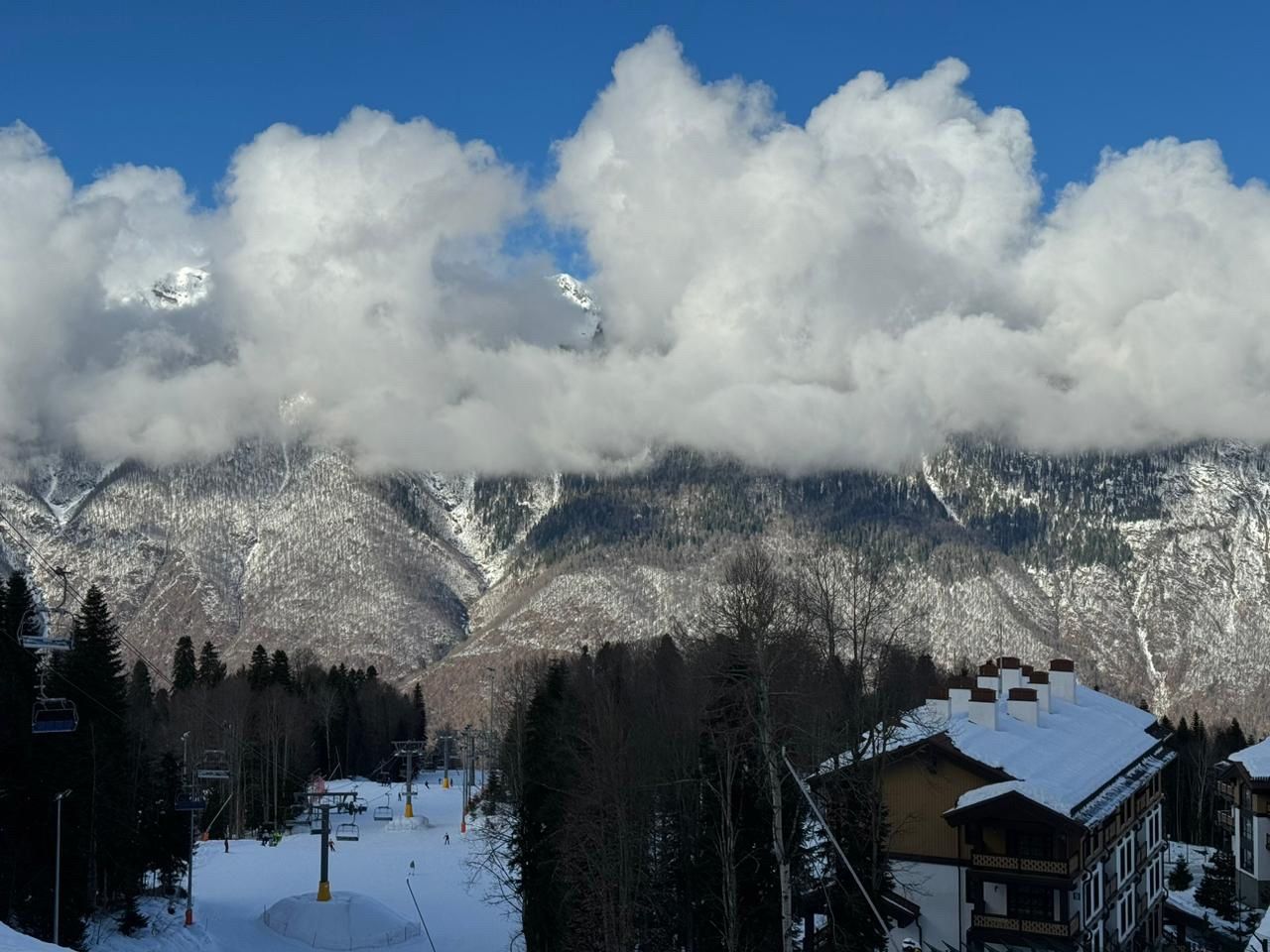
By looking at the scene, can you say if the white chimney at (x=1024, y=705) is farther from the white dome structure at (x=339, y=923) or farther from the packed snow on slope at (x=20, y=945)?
the packed snow on slope at (x=20, y=945)

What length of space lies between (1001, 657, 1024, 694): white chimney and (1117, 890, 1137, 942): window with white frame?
483 inches

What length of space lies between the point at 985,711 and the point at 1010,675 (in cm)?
1749

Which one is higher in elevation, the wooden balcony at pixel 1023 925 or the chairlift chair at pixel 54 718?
the chairlift chair at pixel 54 718

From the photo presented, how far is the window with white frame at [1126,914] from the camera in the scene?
208ft

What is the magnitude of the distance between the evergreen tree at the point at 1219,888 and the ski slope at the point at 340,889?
41.5 meters

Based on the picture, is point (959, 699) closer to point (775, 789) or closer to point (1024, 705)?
point (1024, 705)

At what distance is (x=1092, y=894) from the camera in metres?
56.1

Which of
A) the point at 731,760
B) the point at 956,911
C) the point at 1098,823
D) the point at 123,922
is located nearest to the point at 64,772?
the point at 123,922

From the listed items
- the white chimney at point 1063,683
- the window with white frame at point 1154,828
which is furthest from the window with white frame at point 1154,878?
the white chimney at point 1063,683

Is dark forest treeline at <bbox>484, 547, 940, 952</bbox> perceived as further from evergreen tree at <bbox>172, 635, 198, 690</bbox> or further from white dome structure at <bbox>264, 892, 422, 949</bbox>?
evergreen tree at <bbox>172, 635, 198, 690</bbox>

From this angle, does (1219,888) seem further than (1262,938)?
Yes

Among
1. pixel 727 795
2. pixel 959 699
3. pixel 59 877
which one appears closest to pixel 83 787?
pixel 59 877

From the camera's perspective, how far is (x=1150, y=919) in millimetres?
72312

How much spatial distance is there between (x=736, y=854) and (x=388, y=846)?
2729 inches
